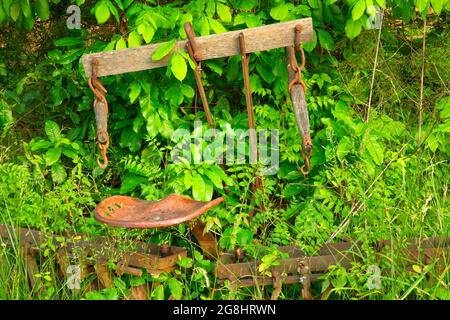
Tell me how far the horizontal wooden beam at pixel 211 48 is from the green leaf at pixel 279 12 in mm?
390

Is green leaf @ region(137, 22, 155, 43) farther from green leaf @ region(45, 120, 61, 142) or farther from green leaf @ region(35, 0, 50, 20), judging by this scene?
green leaf @ region(45, 120, 61, 142)

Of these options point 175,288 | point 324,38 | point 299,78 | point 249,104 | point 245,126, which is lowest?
point 175,288

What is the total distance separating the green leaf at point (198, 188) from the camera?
156 inches

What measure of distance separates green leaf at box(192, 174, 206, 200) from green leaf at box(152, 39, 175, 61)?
0.69 m

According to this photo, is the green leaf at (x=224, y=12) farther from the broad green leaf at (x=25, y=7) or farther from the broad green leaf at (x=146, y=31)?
the broad green leaf at (x=25, y=7)

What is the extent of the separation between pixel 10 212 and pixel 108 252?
0.81m

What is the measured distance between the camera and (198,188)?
13.1ft

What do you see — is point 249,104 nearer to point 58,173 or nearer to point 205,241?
point 205,241

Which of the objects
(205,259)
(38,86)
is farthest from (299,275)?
(38,86)

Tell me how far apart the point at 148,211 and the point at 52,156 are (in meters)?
1.11

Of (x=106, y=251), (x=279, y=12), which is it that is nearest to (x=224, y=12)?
(x=279, y=12)

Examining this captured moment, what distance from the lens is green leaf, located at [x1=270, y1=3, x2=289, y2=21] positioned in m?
4.16

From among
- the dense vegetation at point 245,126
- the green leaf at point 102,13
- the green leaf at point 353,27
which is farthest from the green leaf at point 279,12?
the green leaf at point 102,13

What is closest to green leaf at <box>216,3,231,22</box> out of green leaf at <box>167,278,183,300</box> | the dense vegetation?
the dense vegetation
